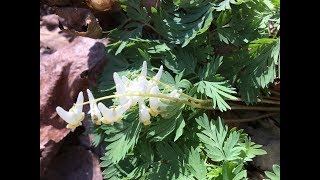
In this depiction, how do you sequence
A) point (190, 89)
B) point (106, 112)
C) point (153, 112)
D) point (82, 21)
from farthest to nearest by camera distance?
point (82, 21)
point (190, 89)
point (153, 112)
point (106, 112)

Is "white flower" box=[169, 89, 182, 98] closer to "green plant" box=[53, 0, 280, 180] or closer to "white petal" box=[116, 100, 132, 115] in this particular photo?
"green plant" box=[53, 0, 280, 180]

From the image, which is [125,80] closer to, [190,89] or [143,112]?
[143,112]

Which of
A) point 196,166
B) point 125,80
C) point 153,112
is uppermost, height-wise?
point 125,80

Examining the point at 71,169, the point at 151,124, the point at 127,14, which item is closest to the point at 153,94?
the point at 151,124

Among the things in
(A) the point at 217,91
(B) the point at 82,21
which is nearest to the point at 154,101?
(A) the point at 217,91

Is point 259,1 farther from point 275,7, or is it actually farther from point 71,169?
point 71,169

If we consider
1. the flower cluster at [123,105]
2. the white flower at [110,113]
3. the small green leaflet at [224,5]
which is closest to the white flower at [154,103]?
the flower cluster at [123,105]
